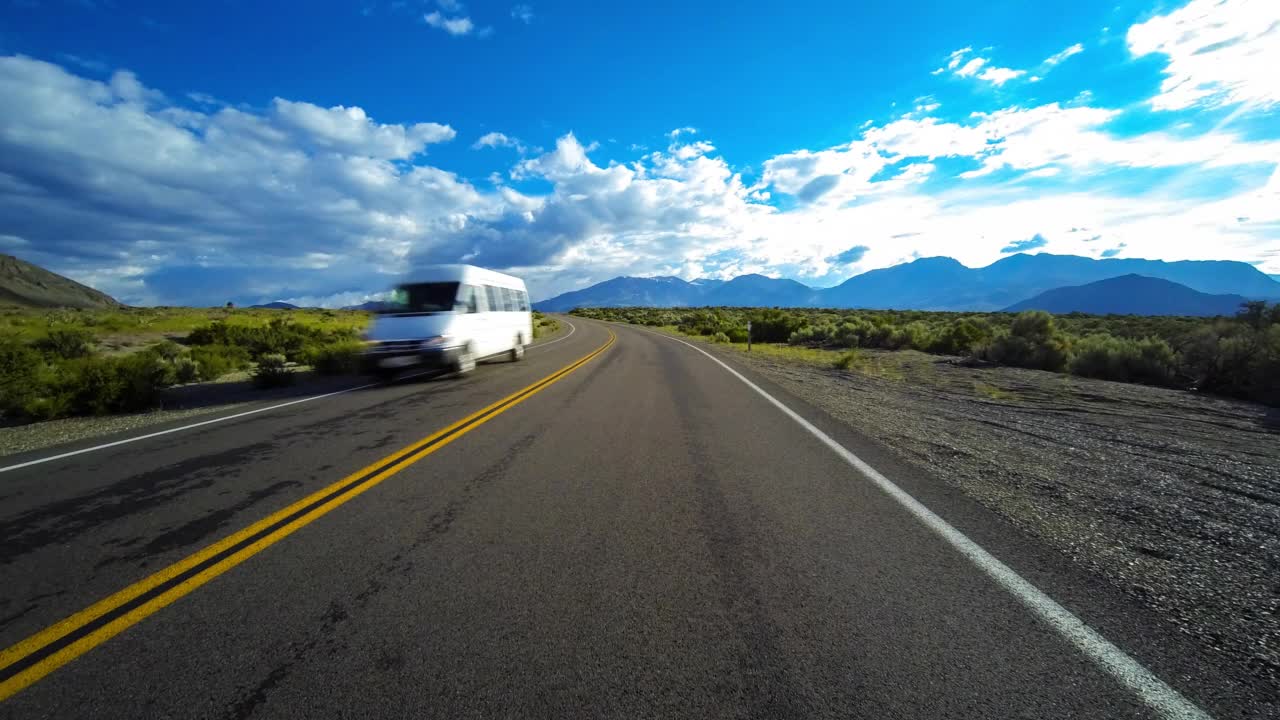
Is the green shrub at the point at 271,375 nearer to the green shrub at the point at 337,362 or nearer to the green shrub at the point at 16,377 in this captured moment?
the green shrub at the point at 337,362

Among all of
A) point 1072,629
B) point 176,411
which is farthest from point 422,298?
point 1072,629

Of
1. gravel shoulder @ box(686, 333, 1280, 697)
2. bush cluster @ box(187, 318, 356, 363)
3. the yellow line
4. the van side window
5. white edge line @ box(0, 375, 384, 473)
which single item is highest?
the van side window

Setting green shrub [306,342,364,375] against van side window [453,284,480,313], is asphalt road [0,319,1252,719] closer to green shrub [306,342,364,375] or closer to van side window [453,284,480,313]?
van side window [453,284,480,313]

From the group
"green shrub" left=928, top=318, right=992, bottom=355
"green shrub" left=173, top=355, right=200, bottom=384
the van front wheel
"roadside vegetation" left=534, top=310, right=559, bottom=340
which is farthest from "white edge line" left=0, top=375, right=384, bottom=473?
"roadside vegetation" left=534, top=310, right=559, bottom=340

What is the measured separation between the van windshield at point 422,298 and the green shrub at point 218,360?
4.99 meters

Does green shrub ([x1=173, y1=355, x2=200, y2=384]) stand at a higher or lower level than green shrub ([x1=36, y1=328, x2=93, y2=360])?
lower

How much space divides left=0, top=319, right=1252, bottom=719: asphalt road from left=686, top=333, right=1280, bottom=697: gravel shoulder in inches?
11.3

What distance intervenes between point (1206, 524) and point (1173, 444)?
10.0 feet

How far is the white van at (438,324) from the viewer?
35.1 feet

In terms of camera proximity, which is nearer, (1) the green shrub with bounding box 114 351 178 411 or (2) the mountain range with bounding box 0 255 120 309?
(1) the green shrub with bounding box 114 351 178 411

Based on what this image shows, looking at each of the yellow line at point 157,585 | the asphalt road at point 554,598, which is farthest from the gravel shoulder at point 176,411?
the yellow line at point 157,585

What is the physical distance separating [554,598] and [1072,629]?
2.37 m

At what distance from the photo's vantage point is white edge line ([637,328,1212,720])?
70.2 inches

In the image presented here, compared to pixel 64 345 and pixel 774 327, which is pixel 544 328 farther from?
pixel 64 345
